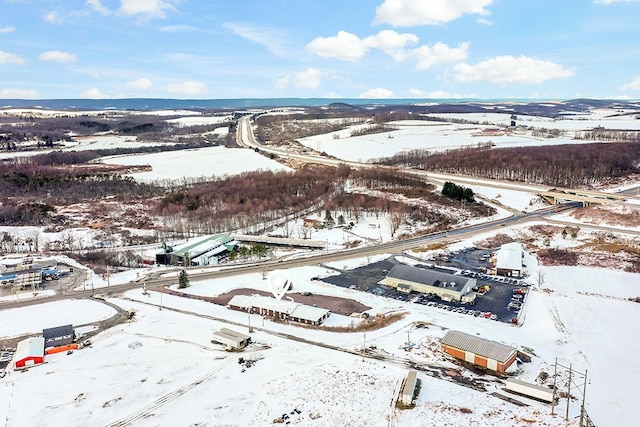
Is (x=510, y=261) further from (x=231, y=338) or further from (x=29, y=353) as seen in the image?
(x=29, y=353)

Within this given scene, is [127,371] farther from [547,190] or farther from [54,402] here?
[547,190]

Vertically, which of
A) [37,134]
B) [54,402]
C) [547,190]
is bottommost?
[54,402]

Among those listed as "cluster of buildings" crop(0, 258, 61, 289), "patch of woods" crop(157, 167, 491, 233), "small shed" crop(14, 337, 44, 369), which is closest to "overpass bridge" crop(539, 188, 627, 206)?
"patch of woods" crop(157, 167, 491, 233)

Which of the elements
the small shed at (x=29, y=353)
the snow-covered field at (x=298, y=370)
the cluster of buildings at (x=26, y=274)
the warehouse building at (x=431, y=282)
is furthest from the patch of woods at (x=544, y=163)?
the small shed at (x=29, y=353)

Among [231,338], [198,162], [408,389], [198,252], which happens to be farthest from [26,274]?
[198,162]

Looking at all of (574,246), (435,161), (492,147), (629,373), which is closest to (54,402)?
(629,373)

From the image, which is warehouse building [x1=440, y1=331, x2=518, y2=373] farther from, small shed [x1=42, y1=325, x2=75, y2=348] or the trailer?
small shed [x1=42, y1=325, x2=75, y2=348]
